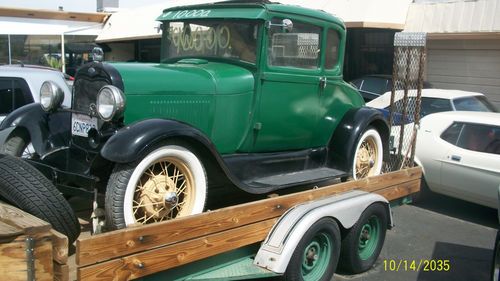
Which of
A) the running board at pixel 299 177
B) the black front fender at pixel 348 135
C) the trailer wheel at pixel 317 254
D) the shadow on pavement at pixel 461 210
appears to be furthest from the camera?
the shadow on pavement at pixel 461 210

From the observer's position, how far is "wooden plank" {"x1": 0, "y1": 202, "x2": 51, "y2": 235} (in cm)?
240

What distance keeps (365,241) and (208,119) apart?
1804mm

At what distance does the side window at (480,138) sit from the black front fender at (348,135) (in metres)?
2.00

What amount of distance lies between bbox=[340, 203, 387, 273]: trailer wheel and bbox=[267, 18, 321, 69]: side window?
1399 mm

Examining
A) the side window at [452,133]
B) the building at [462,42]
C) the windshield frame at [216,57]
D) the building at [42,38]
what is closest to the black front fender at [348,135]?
the windshield frame at [216,57]

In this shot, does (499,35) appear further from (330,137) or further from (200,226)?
(200,226)

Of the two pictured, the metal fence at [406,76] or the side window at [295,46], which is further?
the metal fence at [406,76]

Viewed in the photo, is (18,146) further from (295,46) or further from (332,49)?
(332,49)

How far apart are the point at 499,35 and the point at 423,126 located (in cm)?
402

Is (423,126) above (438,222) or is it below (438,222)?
above

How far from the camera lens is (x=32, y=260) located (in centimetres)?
238

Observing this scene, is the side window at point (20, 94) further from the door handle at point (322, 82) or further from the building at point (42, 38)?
the building at point (42, 38)

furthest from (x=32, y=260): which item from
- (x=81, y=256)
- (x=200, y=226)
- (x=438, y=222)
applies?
(x=438, y=222)

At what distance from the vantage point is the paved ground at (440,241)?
469 centimetres
